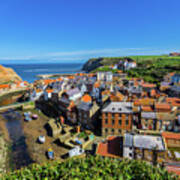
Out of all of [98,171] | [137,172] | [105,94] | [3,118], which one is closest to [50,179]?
[98,171]

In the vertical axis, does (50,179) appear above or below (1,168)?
above

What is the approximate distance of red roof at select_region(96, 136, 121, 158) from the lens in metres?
25.3

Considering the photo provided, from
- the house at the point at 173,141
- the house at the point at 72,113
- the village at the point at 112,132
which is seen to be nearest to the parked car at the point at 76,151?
the village at the point at 112,132

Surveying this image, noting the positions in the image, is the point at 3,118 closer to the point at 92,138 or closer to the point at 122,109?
the point at 92,138

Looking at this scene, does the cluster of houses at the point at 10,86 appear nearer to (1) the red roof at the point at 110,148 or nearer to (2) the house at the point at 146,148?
(1) the red roof at the point at 110,148

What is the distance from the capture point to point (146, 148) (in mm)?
22906

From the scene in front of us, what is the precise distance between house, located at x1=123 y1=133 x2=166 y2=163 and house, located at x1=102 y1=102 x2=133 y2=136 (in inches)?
380

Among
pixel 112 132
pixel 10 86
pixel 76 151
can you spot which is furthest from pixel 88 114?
pixel 10 86

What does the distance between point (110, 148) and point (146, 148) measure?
707cm

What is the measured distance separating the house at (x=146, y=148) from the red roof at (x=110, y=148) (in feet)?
7.13

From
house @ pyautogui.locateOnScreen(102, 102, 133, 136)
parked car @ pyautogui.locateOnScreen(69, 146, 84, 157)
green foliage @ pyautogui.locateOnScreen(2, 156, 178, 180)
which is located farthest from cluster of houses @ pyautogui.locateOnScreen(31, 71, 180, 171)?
green foliage @ pyautogui.locateOnScreen(2, 156, 178, 180)

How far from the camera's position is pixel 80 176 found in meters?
10.4

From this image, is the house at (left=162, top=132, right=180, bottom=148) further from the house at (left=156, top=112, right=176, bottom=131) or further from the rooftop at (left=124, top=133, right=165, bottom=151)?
the house at (left=156, top=112, right=176, bottom=131)

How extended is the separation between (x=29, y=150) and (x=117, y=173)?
29164 mm
